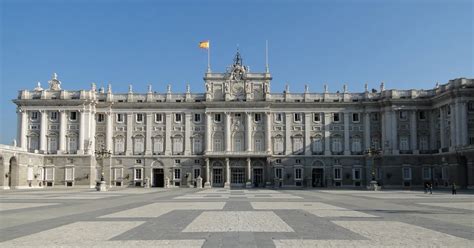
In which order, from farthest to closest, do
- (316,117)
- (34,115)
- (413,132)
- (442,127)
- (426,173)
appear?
(316,117), (34,115), (413,132), (426,173), (442,127)

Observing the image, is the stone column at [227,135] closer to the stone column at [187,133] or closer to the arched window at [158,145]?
the stone column at [187,133]

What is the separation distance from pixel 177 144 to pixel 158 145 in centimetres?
330

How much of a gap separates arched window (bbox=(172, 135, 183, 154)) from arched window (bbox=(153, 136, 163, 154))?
216 cm

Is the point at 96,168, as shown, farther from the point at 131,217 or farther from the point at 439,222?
the point at 439,222

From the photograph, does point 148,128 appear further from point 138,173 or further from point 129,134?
point 138,173

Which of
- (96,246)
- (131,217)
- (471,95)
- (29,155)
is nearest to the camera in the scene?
(96,246)

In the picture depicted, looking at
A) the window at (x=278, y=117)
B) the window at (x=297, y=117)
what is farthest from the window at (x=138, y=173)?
the window at (x=297, y=117)

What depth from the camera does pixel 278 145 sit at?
89938mm

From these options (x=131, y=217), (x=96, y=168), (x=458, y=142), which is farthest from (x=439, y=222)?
(x=96, y=168)

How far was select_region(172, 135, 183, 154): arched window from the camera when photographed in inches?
3541

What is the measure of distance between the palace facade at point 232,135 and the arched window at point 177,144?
173 millimetres

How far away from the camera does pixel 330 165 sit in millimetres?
89062

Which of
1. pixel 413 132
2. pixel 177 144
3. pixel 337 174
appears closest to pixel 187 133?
pixel 177 144

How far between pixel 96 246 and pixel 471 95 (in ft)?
231
